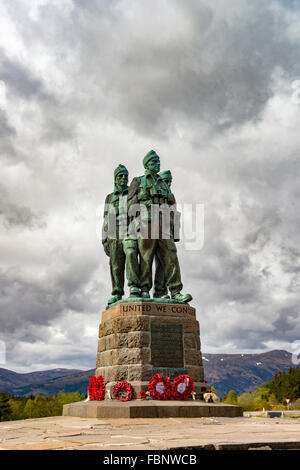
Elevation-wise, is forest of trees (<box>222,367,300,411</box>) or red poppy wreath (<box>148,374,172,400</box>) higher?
forest of trees (<box>222,367,300,411</box>)

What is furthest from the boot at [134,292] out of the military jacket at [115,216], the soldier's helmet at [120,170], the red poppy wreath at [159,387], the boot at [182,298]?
the soldier's helmet at [120,170]

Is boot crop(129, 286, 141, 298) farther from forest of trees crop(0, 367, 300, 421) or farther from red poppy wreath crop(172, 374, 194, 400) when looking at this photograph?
forest of trees crop(0, 367, 300, 421)

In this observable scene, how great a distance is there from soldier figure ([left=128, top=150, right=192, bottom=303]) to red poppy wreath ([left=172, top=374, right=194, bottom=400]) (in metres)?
2.29

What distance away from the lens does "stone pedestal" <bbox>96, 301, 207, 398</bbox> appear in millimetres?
10289

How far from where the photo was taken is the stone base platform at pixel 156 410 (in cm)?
852

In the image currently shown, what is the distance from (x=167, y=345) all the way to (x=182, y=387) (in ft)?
3.73

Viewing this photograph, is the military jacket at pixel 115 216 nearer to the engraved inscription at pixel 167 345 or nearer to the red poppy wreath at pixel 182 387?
the engraved inscription at pixel 167 345

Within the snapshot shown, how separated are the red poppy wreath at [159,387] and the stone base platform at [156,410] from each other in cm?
43

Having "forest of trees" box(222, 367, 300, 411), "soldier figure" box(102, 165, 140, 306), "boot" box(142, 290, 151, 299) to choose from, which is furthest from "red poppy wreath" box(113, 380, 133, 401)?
"forest of trees" box(222, 367, 300, 411)

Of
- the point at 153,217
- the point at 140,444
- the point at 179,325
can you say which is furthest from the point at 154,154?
the point at 140,444

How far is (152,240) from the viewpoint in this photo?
39.7 feet

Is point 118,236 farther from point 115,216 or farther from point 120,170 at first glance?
point 120,170

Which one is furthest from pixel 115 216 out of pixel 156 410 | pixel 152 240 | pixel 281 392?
pixel 281 392
